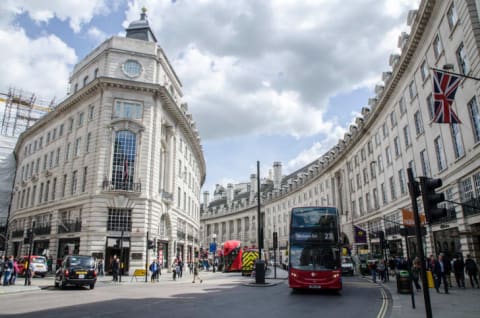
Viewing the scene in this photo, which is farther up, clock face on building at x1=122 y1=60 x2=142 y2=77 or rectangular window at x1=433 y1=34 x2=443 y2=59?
clock face on building at x1=122 y1=60 x2=142 y2=77

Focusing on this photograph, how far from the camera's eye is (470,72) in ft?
60.7

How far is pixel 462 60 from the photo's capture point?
66.9 ft

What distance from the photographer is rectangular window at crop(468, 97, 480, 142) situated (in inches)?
769

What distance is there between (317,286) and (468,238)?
10.4 m

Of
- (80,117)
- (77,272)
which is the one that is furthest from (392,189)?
(80,117)

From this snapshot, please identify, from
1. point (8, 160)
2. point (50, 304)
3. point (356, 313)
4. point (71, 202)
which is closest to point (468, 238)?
point (356, 313)

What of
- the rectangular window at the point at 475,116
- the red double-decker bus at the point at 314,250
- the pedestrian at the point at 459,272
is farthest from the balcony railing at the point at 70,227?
the rectangular window at the point at 475,116

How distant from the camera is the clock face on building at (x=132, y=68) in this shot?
3525 cm

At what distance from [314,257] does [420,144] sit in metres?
16.5

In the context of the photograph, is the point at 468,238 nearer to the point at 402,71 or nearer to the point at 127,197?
the point at 402,71

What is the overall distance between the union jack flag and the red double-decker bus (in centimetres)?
666

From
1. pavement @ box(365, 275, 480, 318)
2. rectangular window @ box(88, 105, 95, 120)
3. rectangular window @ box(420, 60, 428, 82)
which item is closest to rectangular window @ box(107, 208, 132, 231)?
rectangular window @ box(88, 105, 95, 120)

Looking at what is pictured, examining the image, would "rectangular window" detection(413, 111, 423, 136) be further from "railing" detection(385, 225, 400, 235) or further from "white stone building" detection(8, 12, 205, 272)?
"white stone building" detection(8, 12, 205, 272)

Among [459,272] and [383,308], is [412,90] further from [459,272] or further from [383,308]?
[383,308]
